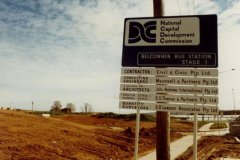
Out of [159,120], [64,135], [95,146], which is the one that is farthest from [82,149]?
[159,120]

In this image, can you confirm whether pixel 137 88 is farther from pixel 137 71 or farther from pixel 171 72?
pixel 171 72

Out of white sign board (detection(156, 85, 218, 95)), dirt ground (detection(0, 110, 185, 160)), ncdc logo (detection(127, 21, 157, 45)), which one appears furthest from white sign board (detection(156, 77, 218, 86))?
dirt ground (detection(0, 110, 185, 160))

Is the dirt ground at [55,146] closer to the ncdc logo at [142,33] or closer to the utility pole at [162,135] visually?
the utility pole at [162,135]

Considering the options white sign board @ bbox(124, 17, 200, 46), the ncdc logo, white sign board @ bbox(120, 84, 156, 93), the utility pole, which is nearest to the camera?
white sign board @ bbox(124, 17, 200, 46)

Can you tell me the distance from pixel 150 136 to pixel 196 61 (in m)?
24.1

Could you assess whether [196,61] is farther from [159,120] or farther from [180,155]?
[180,155]

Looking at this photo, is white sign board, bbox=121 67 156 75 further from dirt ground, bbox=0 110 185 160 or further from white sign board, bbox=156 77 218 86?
dirt ground, bbox=0 110 185 160

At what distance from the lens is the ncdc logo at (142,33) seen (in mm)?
7262

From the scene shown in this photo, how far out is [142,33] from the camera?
7.34 meters

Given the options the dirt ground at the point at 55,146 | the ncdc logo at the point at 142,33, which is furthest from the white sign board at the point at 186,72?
the dirt ground at the point at 55,146

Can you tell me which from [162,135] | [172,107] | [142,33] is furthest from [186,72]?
[162,135]

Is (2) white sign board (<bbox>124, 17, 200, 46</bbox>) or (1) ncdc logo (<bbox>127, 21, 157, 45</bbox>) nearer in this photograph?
(2) white sign board (<bbox>124, 17, 200, 46</bbox>)

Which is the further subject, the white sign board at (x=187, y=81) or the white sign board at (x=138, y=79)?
the white sign board at (x=138, y=79)

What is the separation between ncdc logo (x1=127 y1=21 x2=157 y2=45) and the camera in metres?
7.26
